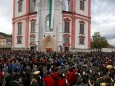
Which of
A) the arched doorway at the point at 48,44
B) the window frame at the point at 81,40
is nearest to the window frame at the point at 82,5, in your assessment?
the window frame at the point at 81,40

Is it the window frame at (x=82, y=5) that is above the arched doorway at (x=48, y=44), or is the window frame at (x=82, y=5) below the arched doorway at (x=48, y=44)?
above

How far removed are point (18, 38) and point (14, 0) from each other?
1072 cm

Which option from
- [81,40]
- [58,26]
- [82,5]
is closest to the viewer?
[58,26]

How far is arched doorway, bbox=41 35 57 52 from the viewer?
5859cm

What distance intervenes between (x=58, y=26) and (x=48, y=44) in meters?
4.83

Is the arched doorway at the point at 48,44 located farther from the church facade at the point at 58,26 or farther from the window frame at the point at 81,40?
the window frame at the point at 81,40

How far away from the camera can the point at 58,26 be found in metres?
58.8

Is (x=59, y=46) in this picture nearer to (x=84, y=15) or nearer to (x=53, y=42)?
(x=53, y=42)

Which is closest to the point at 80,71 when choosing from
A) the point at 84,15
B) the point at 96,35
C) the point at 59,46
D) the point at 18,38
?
the point at 59,46

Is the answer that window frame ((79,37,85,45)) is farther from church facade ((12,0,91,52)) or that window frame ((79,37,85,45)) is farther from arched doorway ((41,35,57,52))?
arched doorway ((41,35,57,52))

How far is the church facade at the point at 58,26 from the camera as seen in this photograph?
58906 mm

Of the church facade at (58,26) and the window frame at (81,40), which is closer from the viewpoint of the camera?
the church facade at (58,26)

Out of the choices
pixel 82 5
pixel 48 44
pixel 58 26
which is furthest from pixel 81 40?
pixel 82 5

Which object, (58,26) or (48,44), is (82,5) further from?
(48,44)
